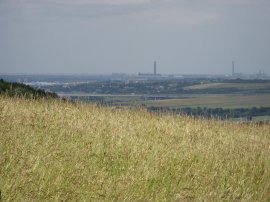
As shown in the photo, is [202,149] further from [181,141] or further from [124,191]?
[124,191]

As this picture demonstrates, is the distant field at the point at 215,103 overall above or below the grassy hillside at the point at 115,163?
below

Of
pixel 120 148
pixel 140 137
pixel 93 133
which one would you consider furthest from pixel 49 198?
pixel 140 137

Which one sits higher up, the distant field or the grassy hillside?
the grassy hillside

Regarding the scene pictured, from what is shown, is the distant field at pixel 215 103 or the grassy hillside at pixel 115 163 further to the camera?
the distant field at pixel 215 103

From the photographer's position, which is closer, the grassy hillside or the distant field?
the grassy hillside

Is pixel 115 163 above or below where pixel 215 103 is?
above

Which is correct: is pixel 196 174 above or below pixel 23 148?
below

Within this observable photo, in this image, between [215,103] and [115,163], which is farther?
[215,103]

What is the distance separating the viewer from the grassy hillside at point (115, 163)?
18.8 ft

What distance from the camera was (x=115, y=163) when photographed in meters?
7.33

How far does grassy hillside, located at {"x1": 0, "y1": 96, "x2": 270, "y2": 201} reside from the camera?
5.73m

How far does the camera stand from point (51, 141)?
8.02m

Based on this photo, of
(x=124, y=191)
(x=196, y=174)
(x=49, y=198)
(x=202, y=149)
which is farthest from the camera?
(x=202, y=149)

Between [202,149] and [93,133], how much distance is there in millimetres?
2361
